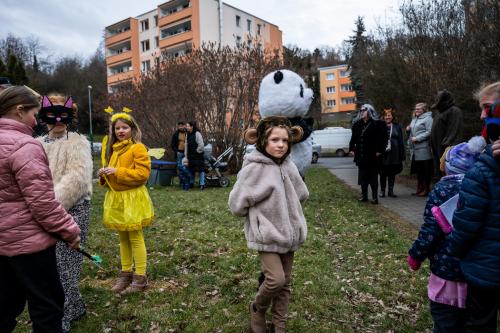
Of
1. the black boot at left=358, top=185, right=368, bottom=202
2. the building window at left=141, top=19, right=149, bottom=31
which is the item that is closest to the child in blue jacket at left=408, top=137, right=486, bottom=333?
the black boot at left=358, top=185, right=368, bottom=202

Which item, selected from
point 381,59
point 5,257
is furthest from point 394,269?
point 381,59

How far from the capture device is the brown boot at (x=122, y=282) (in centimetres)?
470

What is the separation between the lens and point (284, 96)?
7641mm

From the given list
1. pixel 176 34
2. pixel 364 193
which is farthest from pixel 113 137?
pixel 176 34

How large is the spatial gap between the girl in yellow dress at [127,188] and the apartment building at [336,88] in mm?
72077

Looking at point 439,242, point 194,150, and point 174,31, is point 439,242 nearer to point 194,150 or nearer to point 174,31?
point 194,150

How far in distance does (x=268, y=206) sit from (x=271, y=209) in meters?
0.03

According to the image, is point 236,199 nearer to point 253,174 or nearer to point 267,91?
point 253,174

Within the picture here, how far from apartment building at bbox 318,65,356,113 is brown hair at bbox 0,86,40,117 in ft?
242

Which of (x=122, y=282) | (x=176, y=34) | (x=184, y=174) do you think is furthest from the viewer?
(x=176, y=34)

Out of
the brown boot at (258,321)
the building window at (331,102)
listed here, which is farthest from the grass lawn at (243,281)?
the building window at (331,102)

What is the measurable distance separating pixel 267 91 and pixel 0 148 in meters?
5.63

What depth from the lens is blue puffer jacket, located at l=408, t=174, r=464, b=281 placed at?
288 cm

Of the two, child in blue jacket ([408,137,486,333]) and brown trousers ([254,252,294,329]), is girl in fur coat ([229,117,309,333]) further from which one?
child in blue jacket ([408,137,486,333])
